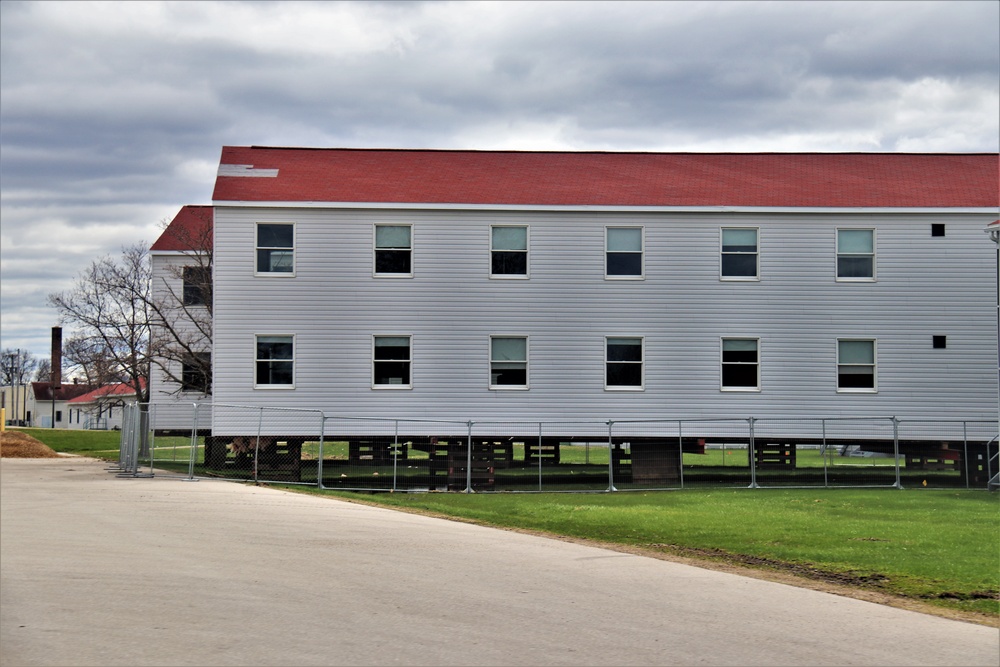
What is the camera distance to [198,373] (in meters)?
41.3

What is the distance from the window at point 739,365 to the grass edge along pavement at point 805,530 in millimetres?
4734

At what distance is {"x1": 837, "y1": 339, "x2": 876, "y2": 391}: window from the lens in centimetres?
3081

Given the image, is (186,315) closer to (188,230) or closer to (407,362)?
(188,230)

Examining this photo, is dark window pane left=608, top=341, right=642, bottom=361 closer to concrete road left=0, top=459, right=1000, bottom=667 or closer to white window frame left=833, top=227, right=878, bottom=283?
white window frame left=833, top=227, right=878, bottom=283

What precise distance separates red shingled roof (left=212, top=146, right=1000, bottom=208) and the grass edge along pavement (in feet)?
28.4

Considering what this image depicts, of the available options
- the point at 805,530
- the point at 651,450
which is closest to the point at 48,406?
the point at 651,450

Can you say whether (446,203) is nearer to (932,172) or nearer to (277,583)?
(932,172)

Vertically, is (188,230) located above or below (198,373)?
above

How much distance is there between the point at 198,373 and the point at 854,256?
2367cm

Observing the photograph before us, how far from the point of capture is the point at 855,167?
33.4m

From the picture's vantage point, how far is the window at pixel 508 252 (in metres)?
30.8

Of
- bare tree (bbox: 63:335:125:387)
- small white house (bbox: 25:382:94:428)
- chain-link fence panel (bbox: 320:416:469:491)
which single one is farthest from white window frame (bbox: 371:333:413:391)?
small white house (bbox: 25:382:94:428)

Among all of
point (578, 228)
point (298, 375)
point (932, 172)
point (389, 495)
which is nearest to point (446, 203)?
point (578, 228)

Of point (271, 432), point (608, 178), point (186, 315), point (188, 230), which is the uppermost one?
point (188, 230)
